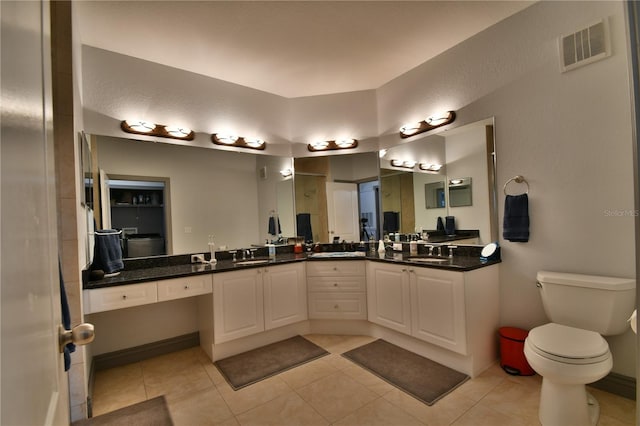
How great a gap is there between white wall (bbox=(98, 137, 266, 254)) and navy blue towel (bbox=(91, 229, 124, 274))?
571 mm

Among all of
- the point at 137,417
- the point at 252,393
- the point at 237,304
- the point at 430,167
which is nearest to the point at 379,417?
Answer: the point at 252,393

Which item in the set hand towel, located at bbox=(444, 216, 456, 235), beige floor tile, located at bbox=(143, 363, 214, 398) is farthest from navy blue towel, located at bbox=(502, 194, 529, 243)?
beige floor tile, located at bbox=(143, 363, 214, 398)

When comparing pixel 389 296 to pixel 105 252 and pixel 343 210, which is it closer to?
pixel 343 210

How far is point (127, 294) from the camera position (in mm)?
2156

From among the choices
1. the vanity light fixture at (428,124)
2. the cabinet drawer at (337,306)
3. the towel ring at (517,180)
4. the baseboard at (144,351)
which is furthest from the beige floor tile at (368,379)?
the vanity light fixture at (428,124)

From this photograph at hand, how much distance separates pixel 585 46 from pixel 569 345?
1.98 meters

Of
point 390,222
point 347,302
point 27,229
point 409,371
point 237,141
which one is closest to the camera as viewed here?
point 27,229

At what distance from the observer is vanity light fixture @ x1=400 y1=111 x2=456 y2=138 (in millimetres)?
2792

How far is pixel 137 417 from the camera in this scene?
187cm

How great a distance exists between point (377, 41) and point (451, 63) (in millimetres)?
782

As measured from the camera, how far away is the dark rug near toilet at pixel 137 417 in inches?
71.5

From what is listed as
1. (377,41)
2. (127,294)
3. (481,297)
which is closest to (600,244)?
(481,297)

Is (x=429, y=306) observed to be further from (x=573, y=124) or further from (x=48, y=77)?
(x=48, y=77)

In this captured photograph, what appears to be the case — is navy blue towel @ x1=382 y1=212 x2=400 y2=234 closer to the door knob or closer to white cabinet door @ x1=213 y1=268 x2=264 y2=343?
white cabinet door @ x1=213 y1=268 x2=264 y2=343
